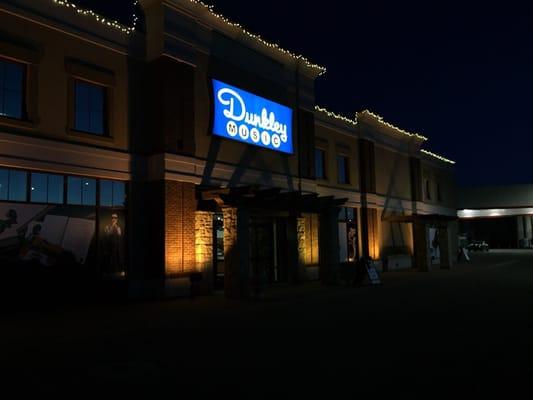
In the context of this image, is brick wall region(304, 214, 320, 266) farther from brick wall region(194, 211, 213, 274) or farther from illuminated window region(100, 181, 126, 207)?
illuminated window region(100, 181, 126, 207)

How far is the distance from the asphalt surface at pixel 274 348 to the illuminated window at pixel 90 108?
17.3 ft

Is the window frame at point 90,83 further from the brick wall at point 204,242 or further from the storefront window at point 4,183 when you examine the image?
the brick wall at point 204,242

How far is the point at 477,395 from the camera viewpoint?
5789 mm

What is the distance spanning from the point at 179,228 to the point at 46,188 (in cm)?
419

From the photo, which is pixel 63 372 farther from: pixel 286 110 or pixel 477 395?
pixel 286 110

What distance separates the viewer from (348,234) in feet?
83.1

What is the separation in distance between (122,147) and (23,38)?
4.02m

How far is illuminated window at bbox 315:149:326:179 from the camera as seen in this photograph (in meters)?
23.8

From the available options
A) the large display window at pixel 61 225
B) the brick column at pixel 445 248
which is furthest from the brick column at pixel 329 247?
the brick column at pixel 445 248

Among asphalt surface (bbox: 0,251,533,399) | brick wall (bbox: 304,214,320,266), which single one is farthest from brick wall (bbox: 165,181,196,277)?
brick wall (bbox: 304,214,320,266)

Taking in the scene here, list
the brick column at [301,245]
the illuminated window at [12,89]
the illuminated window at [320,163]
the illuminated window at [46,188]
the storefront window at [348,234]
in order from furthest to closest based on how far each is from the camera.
Answer: the storefront window at [348,234], the illuminated window at [320,163], the brick column at [301,245], the illuminated window at [46,188], the illuminated window at [12,89]

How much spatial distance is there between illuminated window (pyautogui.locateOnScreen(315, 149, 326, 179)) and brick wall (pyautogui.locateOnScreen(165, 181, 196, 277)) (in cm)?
896

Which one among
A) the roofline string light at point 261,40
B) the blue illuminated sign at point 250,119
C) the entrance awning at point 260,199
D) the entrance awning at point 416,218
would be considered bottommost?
the entrance awning at point 416,218

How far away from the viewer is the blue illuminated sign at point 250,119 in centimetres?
1776
